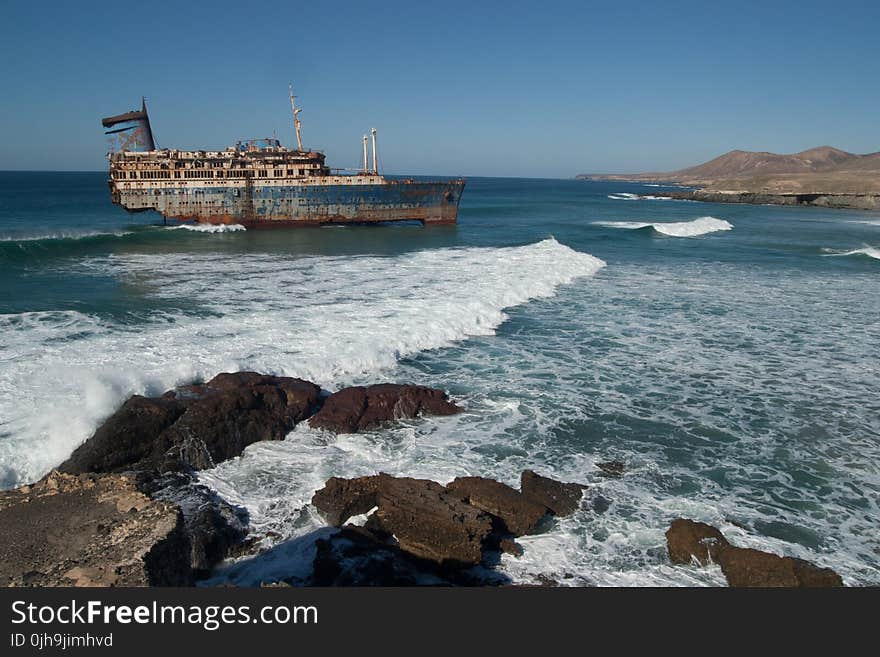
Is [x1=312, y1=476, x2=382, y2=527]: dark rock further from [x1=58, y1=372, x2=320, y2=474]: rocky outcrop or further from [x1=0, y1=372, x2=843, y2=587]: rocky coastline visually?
[x1=58, y1=372, x2=320, y2=474]: rocky outcrop

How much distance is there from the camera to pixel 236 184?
3912cm

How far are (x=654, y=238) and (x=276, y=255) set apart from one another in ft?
87.8

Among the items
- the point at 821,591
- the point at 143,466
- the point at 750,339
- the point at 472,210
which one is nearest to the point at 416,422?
the point at 143,466

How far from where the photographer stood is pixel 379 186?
41.5 meters

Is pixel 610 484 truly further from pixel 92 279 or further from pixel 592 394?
pixel 92 279

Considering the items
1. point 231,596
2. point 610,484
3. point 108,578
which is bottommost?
point 610,484

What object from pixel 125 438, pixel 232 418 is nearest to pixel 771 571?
pixel 232 418

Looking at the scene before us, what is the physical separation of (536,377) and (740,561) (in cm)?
607

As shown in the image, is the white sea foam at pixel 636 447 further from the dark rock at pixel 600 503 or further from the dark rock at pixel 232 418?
the dark rock at pixel 232 418

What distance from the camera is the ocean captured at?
682cm

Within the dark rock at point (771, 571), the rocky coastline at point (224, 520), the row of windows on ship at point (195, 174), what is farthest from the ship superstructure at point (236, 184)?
the dark rock at point (771, 571)

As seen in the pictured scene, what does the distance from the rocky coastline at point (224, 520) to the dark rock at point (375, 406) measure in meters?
0.89

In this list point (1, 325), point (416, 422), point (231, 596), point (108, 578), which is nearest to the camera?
point (231, 596)

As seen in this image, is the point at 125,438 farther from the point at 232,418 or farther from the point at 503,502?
the point at 503,502
